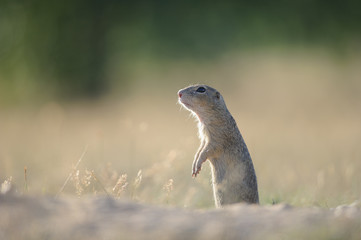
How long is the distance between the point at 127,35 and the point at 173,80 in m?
5.28

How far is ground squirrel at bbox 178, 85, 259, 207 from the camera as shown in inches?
220

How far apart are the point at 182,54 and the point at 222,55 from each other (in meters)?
1.83

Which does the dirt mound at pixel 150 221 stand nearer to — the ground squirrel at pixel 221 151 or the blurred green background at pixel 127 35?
the ground squirrel at pixel 221 151

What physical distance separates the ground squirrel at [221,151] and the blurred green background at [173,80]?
78 centimetres

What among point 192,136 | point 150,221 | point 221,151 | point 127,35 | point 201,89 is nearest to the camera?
point 150,221

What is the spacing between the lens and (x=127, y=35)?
23781 millimetres

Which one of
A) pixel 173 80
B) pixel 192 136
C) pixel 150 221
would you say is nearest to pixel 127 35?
pixel 173 80

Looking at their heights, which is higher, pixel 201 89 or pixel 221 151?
pixel 201 89

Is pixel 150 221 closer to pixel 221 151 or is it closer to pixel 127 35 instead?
pixel 221 151

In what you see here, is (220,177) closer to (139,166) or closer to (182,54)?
(139,166)

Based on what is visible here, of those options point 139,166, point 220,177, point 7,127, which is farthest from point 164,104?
point 220,177

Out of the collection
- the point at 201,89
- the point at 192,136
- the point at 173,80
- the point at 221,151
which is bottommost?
the point at 192,136

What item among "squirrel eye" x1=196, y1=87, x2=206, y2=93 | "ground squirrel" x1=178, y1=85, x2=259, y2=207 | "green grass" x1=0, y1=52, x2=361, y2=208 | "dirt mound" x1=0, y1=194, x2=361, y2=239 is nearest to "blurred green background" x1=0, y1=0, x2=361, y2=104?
"green grass" x1=0, y1=52, x2=361, y2=208

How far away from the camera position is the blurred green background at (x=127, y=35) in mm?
20906
